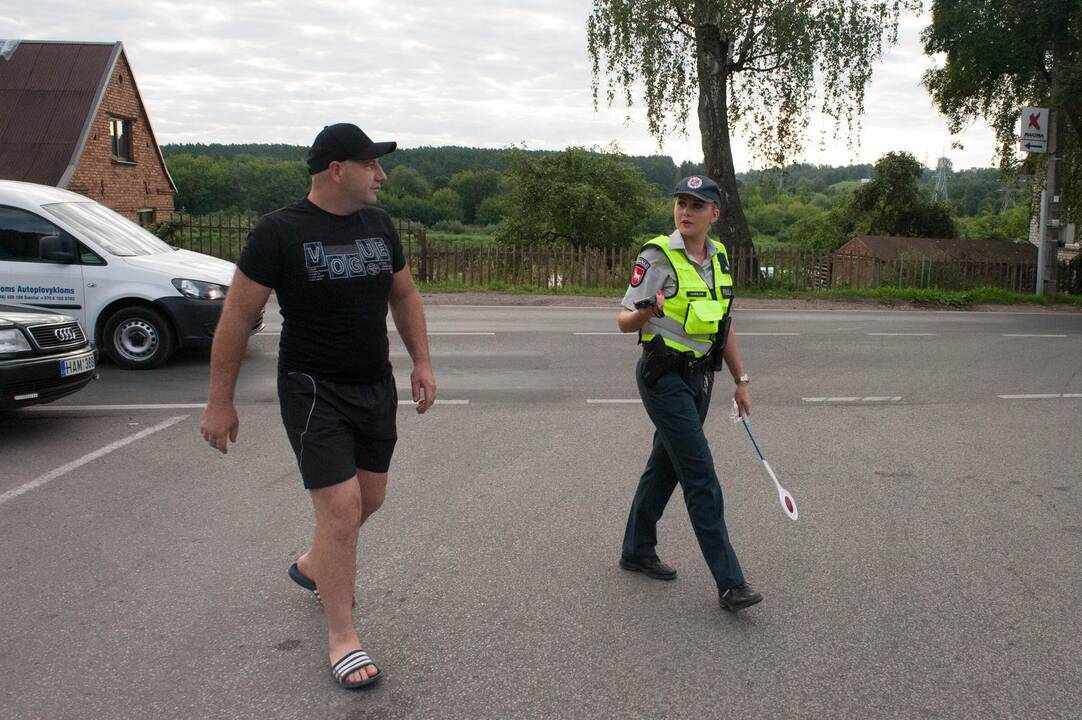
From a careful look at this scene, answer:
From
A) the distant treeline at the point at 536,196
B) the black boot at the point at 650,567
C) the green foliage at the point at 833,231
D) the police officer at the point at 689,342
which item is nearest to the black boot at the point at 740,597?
the police officer at the point at 689,342

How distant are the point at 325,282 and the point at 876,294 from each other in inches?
793

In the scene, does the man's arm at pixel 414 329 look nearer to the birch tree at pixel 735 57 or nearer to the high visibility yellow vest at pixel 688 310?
the high visibility yellow vest at pixel 688 310

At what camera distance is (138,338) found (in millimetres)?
10305

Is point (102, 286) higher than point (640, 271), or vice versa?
point (640, 271)

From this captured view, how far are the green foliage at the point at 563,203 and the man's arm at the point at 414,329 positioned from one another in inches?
1546

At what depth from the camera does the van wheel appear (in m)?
10.2

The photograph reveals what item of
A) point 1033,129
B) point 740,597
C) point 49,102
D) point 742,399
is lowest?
point 740,597

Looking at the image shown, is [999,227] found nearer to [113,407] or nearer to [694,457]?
[113,407]

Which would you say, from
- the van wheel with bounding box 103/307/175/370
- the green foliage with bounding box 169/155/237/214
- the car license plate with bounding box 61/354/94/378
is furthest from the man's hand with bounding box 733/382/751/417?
the green foliage with bounding box 169/155/237/214

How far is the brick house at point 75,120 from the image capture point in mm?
A: 28109

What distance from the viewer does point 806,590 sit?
4516 millimetres

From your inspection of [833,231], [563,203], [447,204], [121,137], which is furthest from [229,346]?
[447,204]

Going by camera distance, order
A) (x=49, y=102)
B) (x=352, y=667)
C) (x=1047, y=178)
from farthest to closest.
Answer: (x=49, y=102) < (x=1047, y=178) < (x=352, y=667)

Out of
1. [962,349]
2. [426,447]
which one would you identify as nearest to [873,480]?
[426,447]
